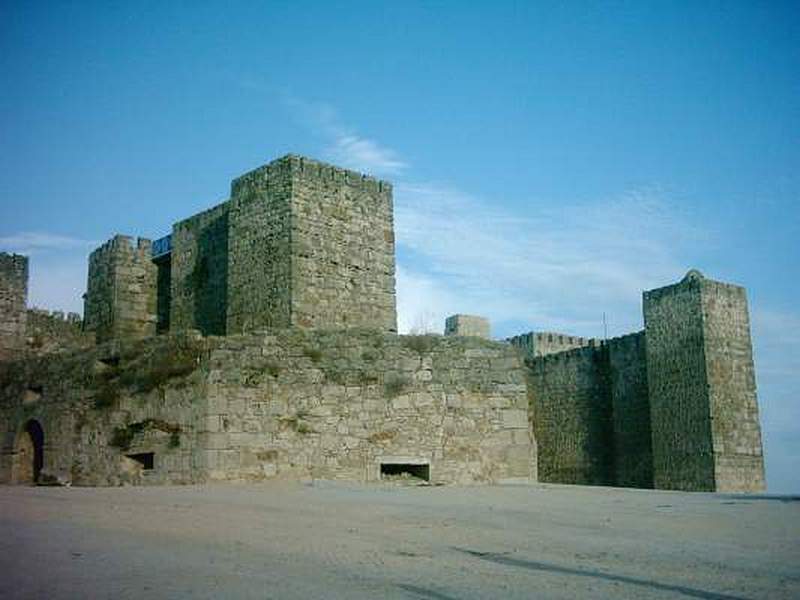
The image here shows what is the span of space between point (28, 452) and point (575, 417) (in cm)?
2032

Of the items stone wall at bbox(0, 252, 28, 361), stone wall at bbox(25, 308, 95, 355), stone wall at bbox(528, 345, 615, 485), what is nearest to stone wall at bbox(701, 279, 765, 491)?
stone wall at bbox(528, 345, 615, 485)

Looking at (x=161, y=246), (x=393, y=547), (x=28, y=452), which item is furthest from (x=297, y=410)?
(x=161, y=246)

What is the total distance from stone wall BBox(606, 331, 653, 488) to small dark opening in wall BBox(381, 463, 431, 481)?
17.0 meters

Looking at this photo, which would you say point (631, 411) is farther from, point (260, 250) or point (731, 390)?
point (260, 250)

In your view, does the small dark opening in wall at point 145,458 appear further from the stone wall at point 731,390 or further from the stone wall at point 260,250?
the stone wall at point 731,390

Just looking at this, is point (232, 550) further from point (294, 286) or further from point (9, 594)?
point (294, 286)

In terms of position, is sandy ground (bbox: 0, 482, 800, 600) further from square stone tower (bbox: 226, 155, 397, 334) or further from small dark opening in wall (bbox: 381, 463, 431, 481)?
square stone tower (bbox: 226, 155, 397, 334)

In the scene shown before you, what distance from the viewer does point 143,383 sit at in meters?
13.4

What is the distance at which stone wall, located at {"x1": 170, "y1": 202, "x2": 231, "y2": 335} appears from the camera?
65.1 feet

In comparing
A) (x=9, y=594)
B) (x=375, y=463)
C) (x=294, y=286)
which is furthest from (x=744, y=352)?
(x=9, y=594)

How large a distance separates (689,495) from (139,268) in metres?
15.6

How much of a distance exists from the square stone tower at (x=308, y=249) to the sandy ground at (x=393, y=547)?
24.7 ft

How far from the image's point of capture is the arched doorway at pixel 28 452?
15781 millimetres

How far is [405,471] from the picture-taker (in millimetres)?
13328
